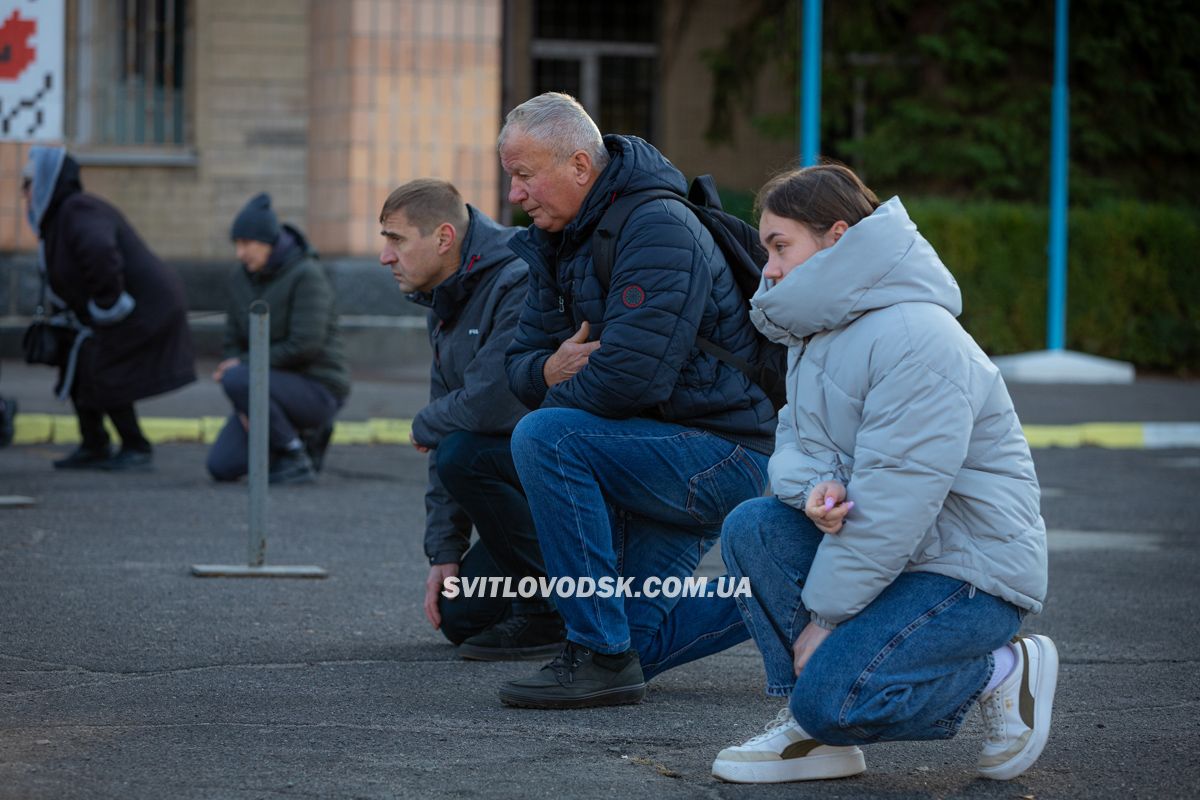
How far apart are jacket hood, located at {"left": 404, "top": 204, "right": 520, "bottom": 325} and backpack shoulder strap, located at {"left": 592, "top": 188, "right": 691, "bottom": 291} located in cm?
72

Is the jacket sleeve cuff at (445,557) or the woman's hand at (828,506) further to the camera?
the jacket sleeve cuff at (445,557)

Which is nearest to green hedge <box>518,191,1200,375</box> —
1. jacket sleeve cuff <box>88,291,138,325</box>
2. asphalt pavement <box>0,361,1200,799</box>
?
asphalt pavement <box>0,361,1200,799</box>

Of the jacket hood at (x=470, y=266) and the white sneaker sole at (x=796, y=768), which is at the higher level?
the jacket hood at (x=470, y=266)

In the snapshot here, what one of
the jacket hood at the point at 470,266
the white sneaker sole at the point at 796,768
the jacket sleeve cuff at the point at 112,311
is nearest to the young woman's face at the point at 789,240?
the white sneaker sole at the point at 796,768

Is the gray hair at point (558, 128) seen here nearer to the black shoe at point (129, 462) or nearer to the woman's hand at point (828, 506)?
the woman's hand at point (828, 506)

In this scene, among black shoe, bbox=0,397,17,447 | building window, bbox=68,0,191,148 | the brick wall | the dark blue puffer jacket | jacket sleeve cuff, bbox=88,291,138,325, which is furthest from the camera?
building window, bbox=68,0,191,148

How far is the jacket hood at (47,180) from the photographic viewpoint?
9.52 metres

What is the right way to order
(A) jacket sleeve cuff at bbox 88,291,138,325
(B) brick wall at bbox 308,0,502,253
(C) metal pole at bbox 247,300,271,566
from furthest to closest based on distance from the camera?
(B) brick wall at bbox 308,0,502,253, (A) jacket sleeve cuff at bbox 88,291,138,325, (C) metal pole at bbox 247,300,271,566

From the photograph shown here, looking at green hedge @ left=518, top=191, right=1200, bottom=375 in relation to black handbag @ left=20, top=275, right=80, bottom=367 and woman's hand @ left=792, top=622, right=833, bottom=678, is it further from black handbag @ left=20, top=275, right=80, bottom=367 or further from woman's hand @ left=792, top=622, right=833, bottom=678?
woman's hand @ left=792, top=622, right=833, bottom=678

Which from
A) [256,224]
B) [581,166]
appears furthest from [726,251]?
[256,224]

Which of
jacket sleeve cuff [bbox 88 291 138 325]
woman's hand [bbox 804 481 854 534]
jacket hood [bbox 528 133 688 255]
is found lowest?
jacket sleeve cuff [bbox 88 291 138 325]

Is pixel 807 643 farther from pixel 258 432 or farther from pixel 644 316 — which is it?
pixel 258 432

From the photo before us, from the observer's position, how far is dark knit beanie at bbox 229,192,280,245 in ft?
29.6

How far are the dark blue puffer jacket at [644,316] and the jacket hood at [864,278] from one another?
63 cm
